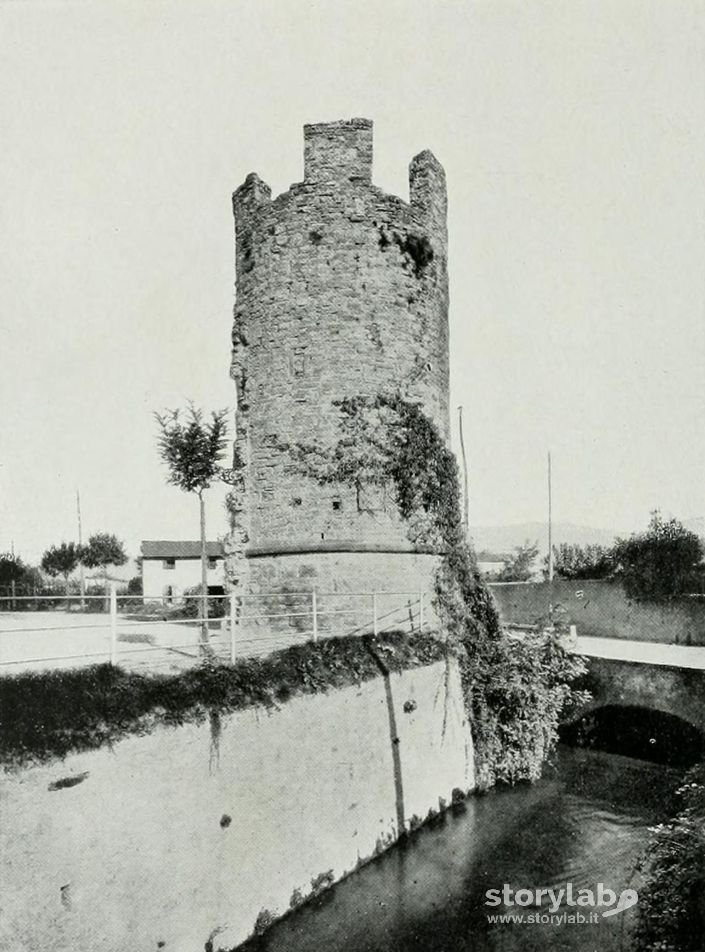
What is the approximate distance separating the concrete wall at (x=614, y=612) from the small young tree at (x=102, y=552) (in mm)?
22693

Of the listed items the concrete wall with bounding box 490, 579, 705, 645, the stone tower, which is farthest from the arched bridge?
the stone tower

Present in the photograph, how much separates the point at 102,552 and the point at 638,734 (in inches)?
1275

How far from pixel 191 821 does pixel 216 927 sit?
3.89ft

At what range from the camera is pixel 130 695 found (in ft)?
22.1

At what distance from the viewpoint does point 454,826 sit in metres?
11.1

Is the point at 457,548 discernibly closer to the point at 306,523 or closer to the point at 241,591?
the point at 306,523


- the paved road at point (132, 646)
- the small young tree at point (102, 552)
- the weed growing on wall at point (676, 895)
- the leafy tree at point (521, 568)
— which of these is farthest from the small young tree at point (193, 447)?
the leafy tree at point (521, 568)

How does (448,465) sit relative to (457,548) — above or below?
above

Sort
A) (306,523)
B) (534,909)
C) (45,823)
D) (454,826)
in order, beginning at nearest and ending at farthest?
(45,823) → (534,909) → (454,826) → (306,523)

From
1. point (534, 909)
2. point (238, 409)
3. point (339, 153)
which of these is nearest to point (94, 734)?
point (534, 909)

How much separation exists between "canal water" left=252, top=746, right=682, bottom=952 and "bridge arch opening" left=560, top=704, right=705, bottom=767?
1137mm

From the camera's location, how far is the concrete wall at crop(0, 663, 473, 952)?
560 cm

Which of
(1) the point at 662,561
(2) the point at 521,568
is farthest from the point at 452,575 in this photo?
(2) the point at 521,568

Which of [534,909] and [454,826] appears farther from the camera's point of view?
[454,826]
